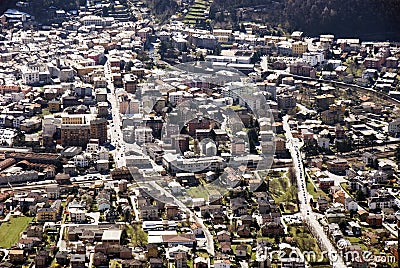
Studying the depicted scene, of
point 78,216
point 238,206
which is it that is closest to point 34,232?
point 78,216

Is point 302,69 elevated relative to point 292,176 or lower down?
elevated

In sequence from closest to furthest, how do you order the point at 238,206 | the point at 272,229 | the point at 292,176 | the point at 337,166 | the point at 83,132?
the point at 272,229, the point at 238,206, the point at 292,176, the point at 337,166, the point at 83,132

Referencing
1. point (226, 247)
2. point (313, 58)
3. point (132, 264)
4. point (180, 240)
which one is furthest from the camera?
point (313, 58)

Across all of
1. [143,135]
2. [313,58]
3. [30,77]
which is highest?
[313,58]

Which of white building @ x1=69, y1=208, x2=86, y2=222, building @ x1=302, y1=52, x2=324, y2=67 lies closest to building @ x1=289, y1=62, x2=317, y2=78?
building @ x1=302, y1=52, x2=324, y2=67

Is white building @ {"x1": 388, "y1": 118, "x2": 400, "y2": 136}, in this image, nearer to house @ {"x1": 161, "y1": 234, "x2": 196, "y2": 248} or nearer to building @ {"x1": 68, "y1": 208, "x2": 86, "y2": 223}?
house @ {"x1": 161, "y1": 234, "x2": 196, "y2": 248}

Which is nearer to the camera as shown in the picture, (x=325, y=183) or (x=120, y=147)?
(x=325, y=183)

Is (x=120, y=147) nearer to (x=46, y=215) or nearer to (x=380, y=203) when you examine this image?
(x=46, y=215)
